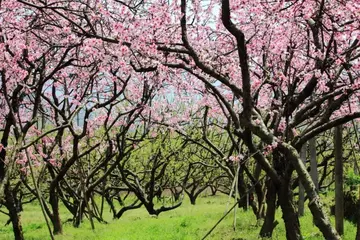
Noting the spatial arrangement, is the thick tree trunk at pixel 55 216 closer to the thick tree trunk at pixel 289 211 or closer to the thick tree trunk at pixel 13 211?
the thick tree trunk at pixel 13 211

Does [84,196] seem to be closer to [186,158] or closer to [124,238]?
[124,238]

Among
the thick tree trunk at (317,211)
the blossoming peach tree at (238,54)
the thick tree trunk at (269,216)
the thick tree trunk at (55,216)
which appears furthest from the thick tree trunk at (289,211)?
the thick tree trunk at (55,216)

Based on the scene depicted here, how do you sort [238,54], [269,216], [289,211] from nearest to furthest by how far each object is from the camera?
[238,54] → [289,211] → [269,216]

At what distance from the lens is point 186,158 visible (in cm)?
2473

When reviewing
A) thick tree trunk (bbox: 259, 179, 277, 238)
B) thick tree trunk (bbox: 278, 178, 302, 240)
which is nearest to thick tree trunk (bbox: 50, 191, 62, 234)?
thick tree trunk (bbox: 259, 179, 277, 238)

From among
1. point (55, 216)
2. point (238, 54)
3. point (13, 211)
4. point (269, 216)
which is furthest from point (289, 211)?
point (55, 216)

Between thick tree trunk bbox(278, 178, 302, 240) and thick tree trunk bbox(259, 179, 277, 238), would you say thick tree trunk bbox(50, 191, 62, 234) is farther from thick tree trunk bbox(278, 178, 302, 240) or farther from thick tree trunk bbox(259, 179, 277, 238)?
thick tree trunk bbox(278, 178, 302, 240)

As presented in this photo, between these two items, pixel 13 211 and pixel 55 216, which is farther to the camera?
pixel 55 216

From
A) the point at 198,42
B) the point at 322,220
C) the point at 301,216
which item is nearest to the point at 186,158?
the point at 301,216

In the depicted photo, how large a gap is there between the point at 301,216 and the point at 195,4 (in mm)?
7281

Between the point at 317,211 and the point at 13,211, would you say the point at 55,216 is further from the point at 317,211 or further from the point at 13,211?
the point at 317,211

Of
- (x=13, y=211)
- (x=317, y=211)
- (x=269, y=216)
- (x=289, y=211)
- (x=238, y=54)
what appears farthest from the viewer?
(x=13, y=211)

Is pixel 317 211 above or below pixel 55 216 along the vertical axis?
below

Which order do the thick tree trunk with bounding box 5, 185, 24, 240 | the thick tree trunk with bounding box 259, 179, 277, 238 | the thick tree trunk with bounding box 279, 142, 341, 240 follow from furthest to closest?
1. the thick tree trunk with bounding box 5, 185, 24, 240
2. the thick tree trunk with bounding box 259, 179, 277, 238
3. the thick tree trunk with bounding box 279, 142, 341, 240
